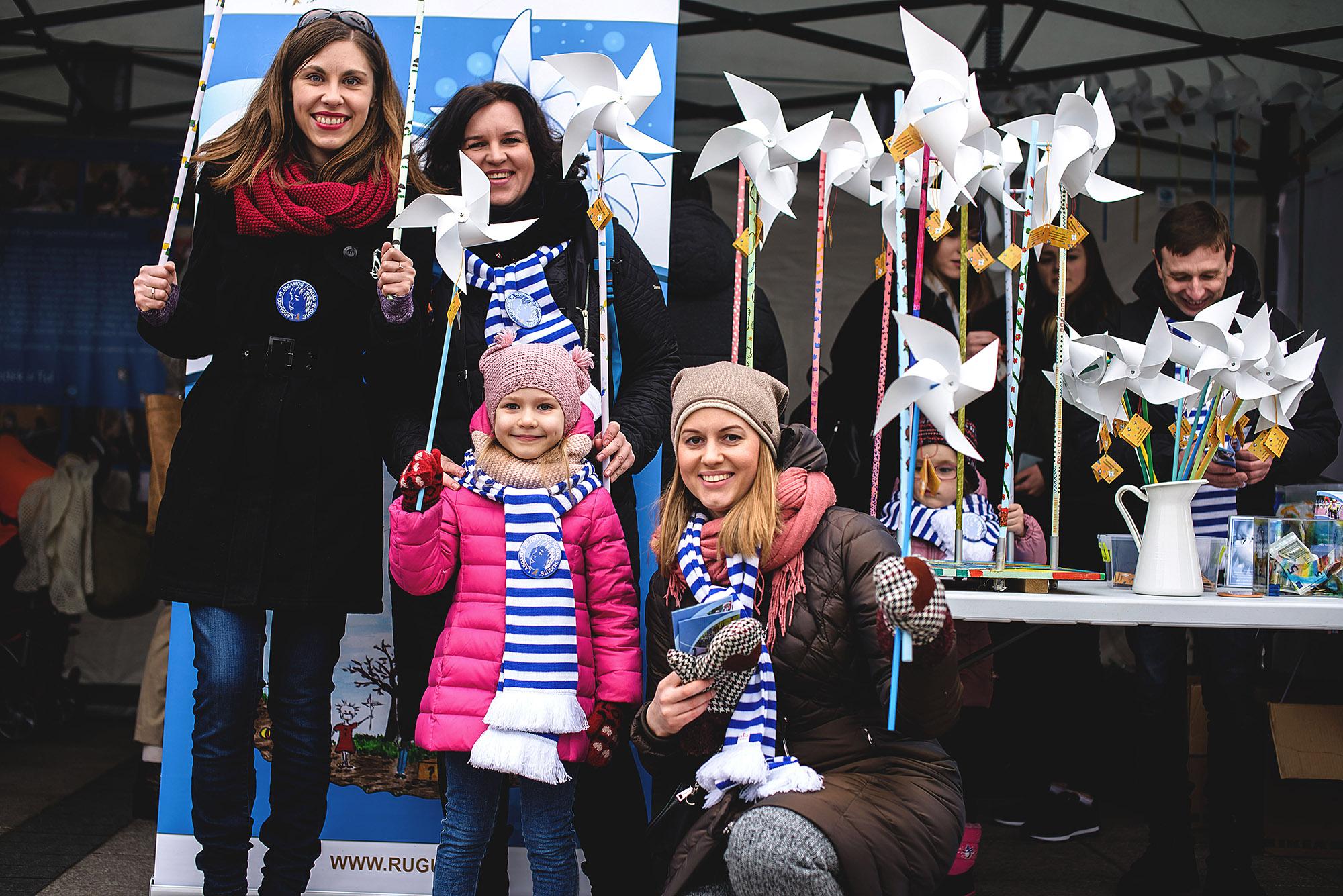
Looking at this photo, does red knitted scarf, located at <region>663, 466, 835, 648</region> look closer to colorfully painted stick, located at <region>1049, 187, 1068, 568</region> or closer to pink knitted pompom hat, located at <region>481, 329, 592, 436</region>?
pink knitted pompom hat, located at <region>481, 329, 592, 436</region>

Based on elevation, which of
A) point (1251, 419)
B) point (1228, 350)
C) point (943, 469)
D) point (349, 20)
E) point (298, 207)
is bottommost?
point (943, 469)

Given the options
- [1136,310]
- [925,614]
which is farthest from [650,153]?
[925,614]

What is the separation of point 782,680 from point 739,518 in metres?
0.31

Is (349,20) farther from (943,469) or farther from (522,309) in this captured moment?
(943,469)

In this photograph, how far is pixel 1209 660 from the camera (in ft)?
10.7

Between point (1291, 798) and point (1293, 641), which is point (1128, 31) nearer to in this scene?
point (1293, 641)

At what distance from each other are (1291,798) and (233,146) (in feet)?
11.1

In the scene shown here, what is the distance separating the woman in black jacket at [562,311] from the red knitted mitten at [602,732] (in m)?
0.41

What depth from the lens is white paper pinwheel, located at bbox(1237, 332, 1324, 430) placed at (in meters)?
2.75

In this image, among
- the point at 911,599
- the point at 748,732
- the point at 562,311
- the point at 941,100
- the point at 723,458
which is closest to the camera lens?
the point at 911,599

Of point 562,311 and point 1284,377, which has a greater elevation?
point 562,311

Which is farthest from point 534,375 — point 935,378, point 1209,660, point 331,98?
point 1209,660

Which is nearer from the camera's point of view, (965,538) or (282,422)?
(282,422)

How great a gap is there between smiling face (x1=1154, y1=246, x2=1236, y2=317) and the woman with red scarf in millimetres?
1882
